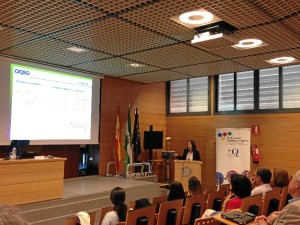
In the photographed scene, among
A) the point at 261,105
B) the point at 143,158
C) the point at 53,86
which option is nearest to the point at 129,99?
the point at 143,158

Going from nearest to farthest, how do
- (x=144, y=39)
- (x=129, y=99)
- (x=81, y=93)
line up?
(x=144, y=39) < (x=81, y=93) < (x=129, y=99)

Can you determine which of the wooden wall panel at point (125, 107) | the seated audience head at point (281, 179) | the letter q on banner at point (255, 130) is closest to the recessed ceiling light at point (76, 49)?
the wooden wall panel at point (125, 107)

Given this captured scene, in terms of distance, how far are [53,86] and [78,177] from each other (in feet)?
7.43

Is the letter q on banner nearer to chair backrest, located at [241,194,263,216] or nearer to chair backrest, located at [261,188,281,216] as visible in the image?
chair backrest, located at [261,188,281,216]

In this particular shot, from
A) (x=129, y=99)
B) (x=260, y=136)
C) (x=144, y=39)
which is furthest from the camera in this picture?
(x=129, y=99)

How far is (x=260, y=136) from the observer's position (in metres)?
7.57

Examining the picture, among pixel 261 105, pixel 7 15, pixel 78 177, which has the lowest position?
pixel 78 177

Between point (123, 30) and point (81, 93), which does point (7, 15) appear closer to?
point (123, 30)

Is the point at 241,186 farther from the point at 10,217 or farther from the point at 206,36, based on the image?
the point at 10,217

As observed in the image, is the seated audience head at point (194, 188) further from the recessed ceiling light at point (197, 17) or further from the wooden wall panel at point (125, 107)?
the wooden wall panel at point (125, 107)

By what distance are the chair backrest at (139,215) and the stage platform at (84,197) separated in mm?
1719

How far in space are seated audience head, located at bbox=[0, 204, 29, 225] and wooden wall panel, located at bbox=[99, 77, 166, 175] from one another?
710cm

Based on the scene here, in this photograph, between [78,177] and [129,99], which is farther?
[129,99]

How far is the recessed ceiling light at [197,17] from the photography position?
360 cm
